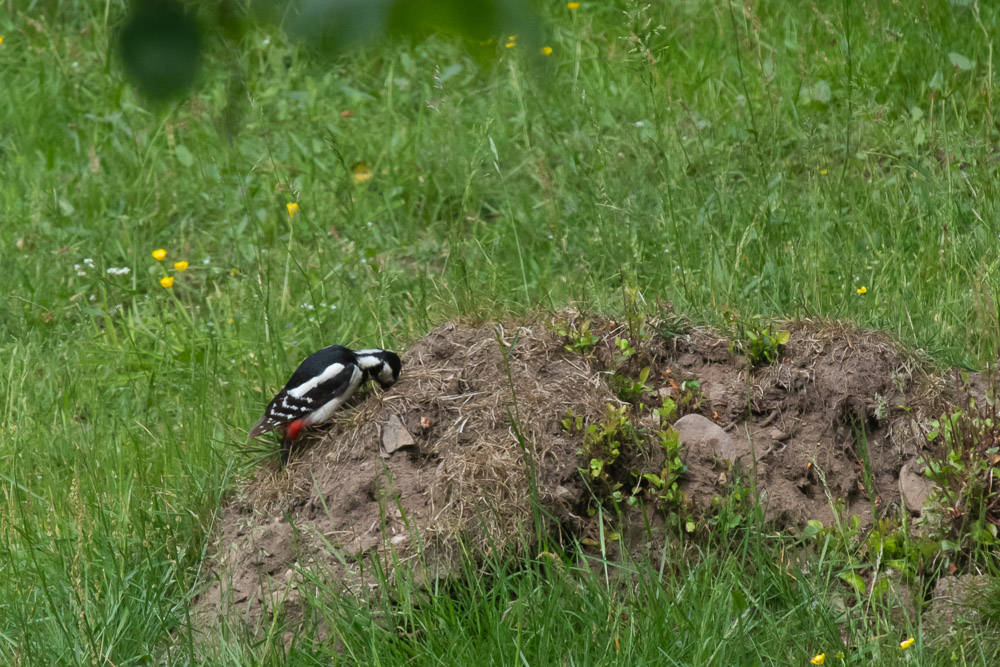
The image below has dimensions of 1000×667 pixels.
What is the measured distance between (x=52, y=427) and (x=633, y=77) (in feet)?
11.8

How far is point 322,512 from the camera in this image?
3.34 meters

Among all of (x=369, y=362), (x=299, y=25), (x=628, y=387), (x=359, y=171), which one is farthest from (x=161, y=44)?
(x=359, y=171)

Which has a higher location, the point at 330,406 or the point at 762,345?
the point at 330,406

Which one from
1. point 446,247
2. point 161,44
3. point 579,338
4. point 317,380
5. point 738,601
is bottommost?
point 446,247

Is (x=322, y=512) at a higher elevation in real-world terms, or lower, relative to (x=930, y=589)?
higher

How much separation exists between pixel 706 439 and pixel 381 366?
3.46ft

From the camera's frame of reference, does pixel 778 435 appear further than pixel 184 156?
No

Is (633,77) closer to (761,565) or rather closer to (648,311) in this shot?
(648,311)

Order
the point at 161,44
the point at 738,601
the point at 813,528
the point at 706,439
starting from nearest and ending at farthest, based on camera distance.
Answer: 1. the point at 161,44
2. the point at 738,601
3. the point at 813,528
4. the point at 706,439

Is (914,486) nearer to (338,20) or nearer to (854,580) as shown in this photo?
(854,580)

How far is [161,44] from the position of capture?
3.86ft

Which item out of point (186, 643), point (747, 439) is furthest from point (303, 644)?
point (747, 439)

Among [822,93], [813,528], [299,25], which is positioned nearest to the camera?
[299,25]

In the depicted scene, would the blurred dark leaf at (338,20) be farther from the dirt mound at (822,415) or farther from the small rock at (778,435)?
the small rock at (778,435)
